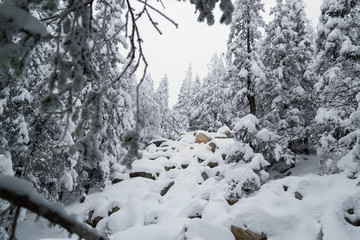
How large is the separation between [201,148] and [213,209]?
10.7 meters

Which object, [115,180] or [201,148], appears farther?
[201,148]

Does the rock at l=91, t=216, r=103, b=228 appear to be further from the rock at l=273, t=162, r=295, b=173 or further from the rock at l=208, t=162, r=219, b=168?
the rock at l=273, t=162, r=295, b=173

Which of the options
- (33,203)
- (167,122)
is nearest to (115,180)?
(167,122)

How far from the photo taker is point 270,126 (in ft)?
46.2

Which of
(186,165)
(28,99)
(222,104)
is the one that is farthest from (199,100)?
(28,99)

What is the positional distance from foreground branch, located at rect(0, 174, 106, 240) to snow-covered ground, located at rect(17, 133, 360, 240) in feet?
21.6

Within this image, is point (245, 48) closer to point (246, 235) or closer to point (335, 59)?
point (335, 59)

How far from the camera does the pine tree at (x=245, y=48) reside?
13508 mm

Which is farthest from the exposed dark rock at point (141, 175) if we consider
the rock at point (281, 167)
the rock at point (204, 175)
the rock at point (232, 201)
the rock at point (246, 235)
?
the rock at point (246, 235)

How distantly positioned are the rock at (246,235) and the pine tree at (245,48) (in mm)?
7473

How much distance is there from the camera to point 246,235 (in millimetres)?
7668

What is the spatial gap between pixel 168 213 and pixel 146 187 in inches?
164

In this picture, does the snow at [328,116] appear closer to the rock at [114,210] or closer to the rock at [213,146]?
the rock at [213,146]

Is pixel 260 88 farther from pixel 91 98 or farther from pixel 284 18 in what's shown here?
pixel 91 98
